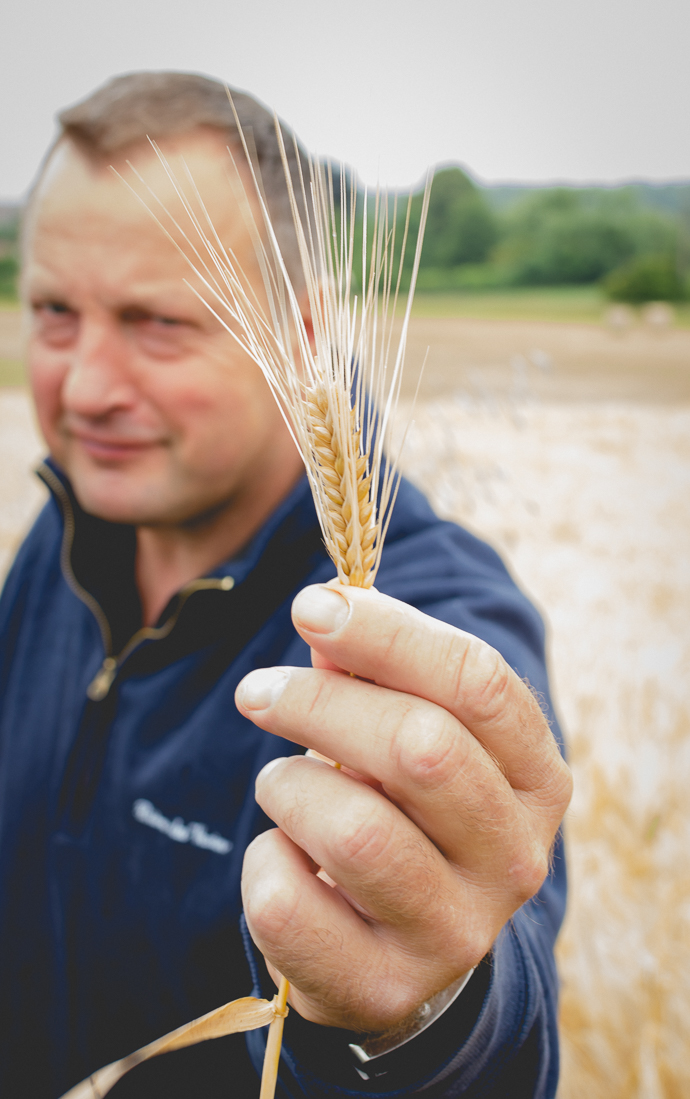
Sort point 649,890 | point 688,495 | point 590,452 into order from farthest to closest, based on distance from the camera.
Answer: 1. point 590,452
2. point 688,495
3. point 649,890

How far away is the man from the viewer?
54cm

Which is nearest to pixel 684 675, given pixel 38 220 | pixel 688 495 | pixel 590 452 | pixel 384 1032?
pixel 688 495

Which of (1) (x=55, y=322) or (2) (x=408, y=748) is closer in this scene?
(2) (x=408, y=748)

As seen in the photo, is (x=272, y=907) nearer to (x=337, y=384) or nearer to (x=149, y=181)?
(x=337, y=384)

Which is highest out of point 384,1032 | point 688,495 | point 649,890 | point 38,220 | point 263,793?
point 38,220

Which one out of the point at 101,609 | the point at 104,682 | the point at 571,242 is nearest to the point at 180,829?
the point at 104,682

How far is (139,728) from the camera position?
55.3 inches

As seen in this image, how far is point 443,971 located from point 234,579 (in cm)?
85

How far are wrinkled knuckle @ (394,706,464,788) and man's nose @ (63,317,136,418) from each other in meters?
0.99

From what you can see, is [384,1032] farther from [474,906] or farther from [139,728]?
[139,728]

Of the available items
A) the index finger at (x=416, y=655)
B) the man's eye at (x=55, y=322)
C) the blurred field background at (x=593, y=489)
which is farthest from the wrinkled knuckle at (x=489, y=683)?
the blurred field background at (x=593, y=489)

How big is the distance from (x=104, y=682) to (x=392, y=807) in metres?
1.12

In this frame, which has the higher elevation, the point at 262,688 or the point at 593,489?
the point at 262,688

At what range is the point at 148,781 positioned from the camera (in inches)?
52.1
